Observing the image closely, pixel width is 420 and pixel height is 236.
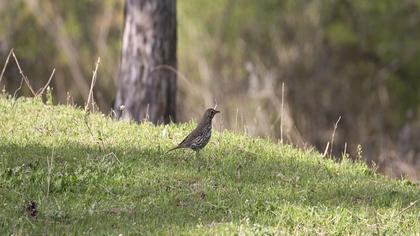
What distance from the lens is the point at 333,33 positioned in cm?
2616

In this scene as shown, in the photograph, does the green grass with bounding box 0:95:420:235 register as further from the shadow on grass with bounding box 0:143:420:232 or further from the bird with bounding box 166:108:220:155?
the bird with bounding box 166:108:220:155

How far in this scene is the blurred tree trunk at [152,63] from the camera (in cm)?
1561

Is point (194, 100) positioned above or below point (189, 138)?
below

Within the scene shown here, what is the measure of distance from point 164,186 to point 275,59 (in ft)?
53.2

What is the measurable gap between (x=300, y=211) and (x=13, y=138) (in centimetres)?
356

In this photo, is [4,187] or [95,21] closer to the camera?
[4,187]

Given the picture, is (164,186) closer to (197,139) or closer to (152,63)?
(197,139)

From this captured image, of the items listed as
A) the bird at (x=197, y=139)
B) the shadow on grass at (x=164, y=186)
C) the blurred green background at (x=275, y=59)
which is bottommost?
the blurred green background at (x=275, y=59)

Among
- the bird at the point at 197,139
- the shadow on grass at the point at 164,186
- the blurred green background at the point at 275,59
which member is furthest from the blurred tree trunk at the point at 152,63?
the blurred green background at the point at 275,59

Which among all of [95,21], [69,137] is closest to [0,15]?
[95,21]

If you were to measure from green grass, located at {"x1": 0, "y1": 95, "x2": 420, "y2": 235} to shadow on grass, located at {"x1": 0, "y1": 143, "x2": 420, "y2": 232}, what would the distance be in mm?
11

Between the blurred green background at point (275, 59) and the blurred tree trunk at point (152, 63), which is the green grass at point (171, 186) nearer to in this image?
the blurred tree trunk at point (152, 63)

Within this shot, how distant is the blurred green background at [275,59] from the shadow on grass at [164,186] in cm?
1112

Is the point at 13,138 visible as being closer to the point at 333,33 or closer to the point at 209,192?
the point at 209,192
